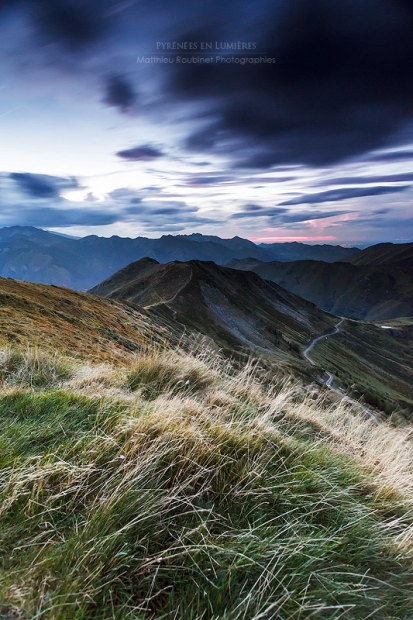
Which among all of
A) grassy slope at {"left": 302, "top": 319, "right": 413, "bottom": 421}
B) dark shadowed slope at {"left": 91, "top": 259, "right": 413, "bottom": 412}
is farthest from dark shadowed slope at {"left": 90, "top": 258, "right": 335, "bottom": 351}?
grassy slope at {"left": 302, "top": 319, "right": 413, "bottom": 421}

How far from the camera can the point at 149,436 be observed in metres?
3.47

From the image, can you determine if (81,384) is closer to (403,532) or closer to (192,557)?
(192,557)

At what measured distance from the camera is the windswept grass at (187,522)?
2080mm

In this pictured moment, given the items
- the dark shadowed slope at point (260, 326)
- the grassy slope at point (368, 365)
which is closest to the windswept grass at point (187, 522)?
the dark shadowed slope at point (260, 326)

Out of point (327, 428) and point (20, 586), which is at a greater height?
point (20, 586)

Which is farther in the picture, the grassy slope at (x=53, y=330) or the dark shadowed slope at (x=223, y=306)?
the dark shadowed slope at (x=223, y=306)

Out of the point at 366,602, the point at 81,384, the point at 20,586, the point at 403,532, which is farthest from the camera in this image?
the point at 81,384

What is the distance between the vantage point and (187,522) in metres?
2.69

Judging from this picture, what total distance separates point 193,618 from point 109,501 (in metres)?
0.96

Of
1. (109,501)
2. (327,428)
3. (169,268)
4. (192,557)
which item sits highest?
(169,268)

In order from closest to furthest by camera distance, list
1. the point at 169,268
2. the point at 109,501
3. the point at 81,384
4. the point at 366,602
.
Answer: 1. the point at 366,602
2. the point at 109,501
3. the point at 81,384
4. the point at 169,268

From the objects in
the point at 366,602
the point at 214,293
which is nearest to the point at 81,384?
the point at 366,602

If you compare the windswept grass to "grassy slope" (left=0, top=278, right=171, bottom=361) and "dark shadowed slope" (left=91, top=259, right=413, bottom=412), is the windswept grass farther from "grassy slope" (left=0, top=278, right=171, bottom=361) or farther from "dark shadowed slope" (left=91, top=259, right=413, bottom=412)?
"dark shadowed slope" (left=91, top=259, right=413, bottom=412)

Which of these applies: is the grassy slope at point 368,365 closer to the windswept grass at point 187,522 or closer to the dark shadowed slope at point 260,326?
the dark shadowed slope at point 260,326
